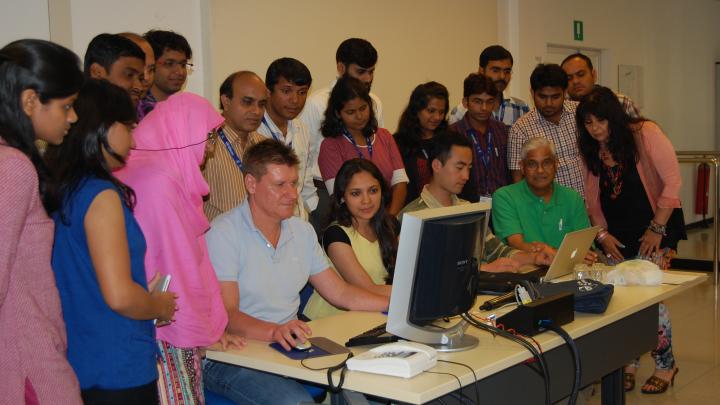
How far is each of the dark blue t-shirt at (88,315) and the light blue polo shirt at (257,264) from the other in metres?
0.73

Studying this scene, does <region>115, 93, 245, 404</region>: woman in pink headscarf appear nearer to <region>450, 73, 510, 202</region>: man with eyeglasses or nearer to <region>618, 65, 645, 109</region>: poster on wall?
<region>450, 73, 510, 202</region>: man with eyeglasses

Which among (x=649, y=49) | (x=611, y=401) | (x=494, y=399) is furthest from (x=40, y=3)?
(x=649, y=49)

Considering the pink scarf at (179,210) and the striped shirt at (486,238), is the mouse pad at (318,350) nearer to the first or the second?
the pink scarf at (179,210)

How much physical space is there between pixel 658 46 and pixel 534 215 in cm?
734

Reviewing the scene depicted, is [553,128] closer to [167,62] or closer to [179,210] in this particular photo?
[167,62]

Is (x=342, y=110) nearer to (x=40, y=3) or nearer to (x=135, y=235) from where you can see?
(x=40, y=3)

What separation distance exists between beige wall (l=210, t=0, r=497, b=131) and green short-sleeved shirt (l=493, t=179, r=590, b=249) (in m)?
2.02

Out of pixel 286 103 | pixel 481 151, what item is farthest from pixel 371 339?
pixel 481 151

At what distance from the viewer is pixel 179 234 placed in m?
2.47

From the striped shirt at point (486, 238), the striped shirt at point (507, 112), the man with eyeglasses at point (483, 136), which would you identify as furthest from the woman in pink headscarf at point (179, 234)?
the striped shirt at point (507, 112)

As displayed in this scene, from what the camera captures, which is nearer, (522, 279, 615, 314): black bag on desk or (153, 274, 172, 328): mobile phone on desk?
(153, 274, 172, 328): mobile phone on desk

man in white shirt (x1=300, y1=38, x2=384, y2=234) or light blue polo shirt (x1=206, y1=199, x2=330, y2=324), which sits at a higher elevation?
man in white shirt (x1=300, y1=38, x2=384, y2=234)

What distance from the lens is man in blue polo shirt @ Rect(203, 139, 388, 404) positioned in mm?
2838

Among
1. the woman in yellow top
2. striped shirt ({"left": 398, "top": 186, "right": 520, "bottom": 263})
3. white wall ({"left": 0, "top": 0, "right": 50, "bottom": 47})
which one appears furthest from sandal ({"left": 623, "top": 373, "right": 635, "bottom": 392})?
white wall ({"left": 0, "top": 0, "right": 50, "bottom": 47})
